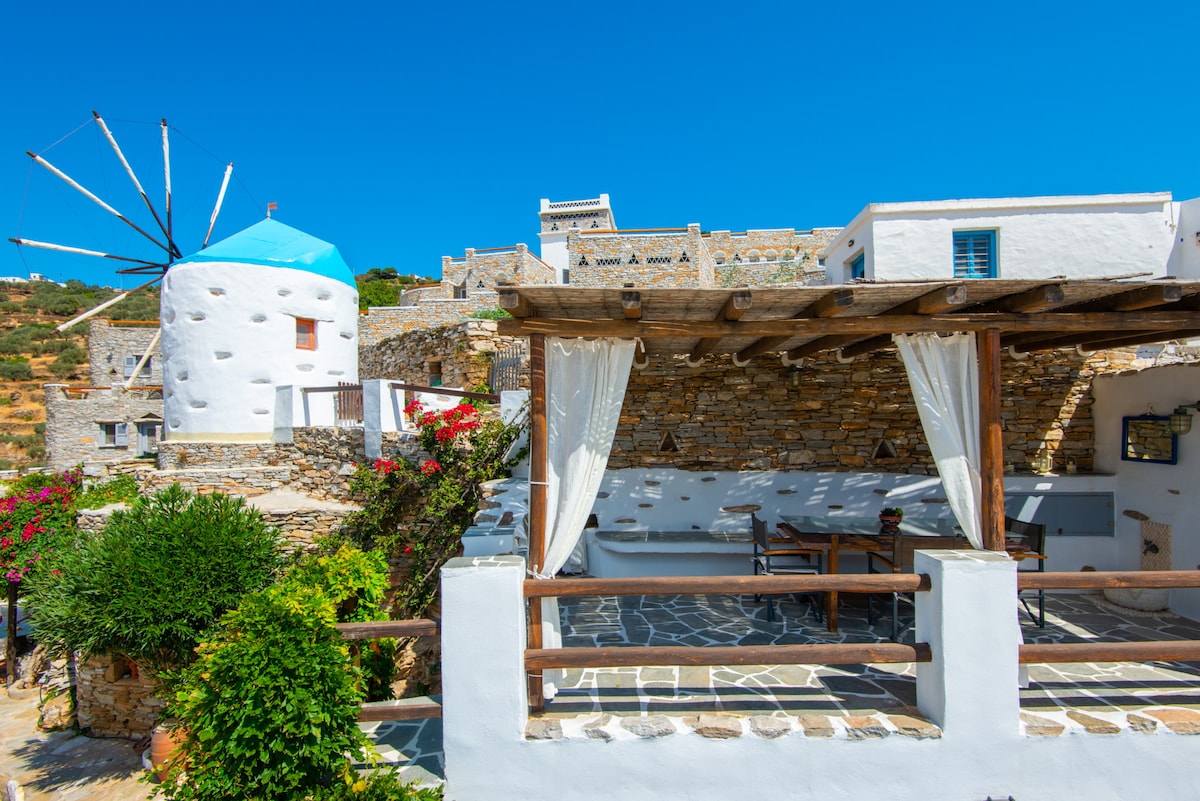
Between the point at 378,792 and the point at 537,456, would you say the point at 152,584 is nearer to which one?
the point at 378,792

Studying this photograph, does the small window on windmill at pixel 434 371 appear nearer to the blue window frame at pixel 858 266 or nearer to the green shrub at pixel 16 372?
the blue window frame at pixel 858 266

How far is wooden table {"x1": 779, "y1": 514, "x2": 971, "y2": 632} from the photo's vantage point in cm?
458

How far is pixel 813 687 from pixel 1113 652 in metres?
1.63

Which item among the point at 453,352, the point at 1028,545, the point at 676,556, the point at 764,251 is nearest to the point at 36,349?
the point at 453,352

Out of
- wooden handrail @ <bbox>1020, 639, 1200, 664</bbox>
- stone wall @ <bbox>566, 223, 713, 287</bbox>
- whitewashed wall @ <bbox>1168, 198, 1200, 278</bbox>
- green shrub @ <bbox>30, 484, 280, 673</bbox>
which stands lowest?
green shrub @ <bbox>30, 484, 280, 673</bbox>

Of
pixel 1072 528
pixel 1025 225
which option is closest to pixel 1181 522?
pixel 1072 528

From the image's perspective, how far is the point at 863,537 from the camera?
194 inches

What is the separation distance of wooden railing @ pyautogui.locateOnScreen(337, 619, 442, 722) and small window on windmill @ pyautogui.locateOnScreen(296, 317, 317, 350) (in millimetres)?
10205

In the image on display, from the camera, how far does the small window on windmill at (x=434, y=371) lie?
14.2 meters

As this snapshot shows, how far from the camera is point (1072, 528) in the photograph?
19.8 ft

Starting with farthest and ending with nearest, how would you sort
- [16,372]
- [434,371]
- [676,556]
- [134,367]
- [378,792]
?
[16,372]
[134,367]
[434,371]
[676,556]
[378,792]

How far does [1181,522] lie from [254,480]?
1299 centimetres

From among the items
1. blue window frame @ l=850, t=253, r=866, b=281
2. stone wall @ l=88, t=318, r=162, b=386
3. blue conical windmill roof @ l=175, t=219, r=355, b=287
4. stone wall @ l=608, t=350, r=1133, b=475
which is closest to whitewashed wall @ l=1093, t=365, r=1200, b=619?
stone wall @ l=608, t=350, r=1133, b=475

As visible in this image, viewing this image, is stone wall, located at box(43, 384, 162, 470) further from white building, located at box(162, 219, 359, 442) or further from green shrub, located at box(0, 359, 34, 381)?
green shrub, located at box(0, 359, 34, 381)
